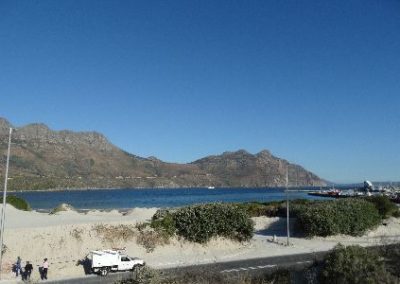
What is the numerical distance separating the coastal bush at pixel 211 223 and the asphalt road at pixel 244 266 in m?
4.94

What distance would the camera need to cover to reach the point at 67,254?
1286 inches

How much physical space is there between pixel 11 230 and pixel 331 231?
1099 inches

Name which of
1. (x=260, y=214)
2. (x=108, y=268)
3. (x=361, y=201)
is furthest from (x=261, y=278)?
(x=260, y=214)

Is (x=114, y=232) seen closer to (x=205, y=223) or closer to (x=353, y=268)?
(x=205, y=223)

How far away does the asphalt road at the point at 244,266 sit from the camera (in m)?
27.4

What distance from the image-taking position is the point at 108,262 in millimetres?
29203

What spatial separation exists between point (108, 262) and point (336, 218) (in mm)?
23698

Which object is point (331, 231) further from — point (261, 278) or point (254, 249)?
point (261, 278)

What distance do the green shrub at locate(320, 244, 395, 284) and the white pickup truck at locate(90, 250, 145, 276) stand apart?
43.6ft

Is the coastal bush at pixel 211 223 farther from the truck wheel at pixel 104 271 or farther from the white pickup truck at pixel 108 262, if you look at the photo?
the truck wheel at pixel 104 271

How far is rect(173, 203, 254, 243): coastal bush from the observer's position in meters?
37.7

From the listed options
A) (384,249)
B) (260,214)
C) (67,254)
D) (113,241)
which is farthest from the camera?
(260,214)

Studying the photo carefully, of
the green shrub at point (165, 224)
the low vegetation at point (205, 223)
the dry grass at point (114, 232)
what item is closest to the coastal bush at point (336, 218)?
the low vegetation at point (205, 223)

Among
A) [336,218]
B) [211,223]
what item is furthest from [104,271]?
[336,218]
